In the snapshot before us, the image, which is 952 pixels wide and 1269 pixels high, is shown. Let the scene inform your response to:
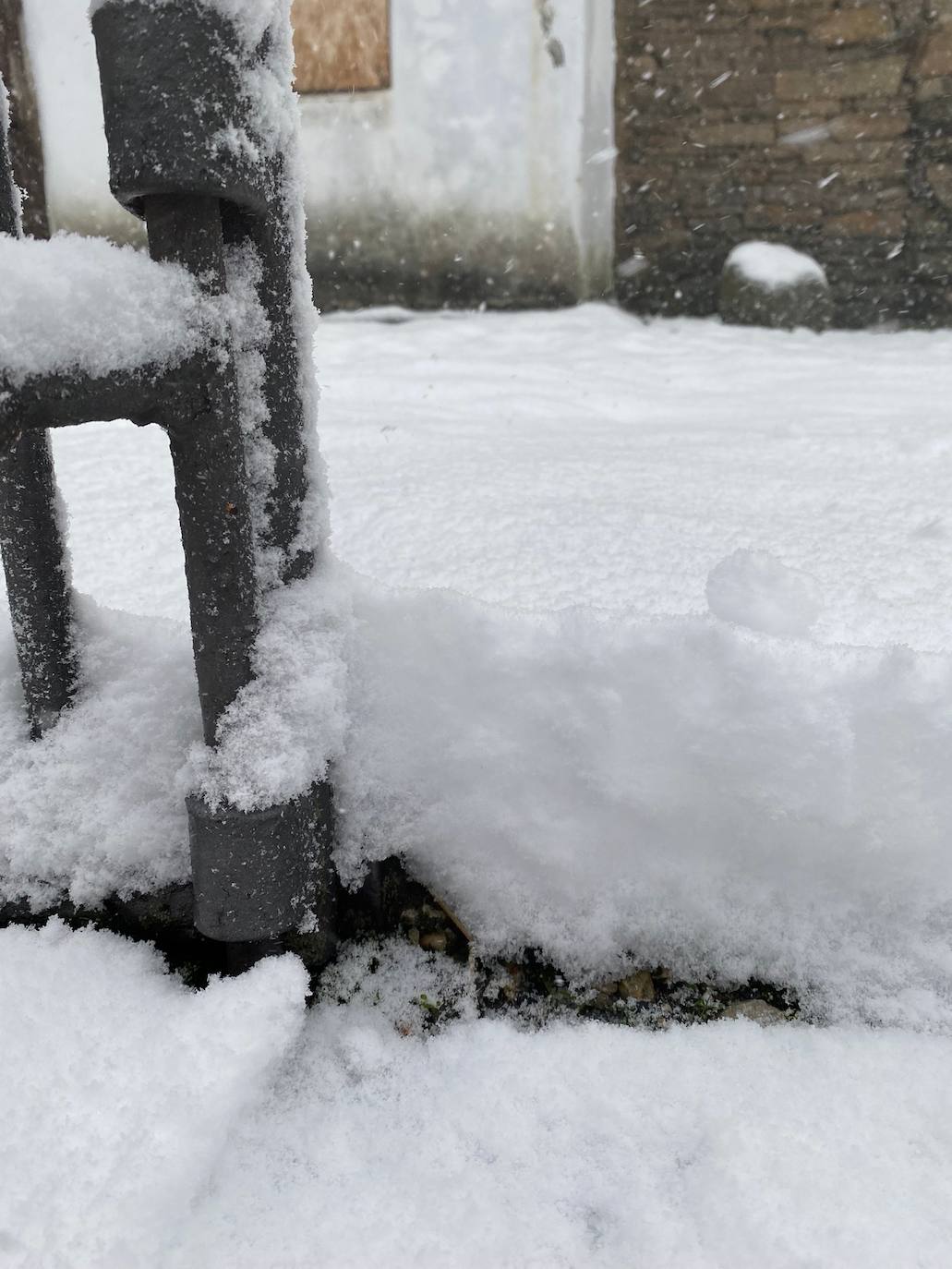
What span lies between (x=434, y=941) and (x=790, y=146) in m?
5.08

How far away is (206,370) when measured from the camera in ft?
2.07

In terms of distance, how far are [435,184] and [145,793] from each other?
4.52m

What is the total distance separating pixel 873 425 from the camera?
84.7 inches

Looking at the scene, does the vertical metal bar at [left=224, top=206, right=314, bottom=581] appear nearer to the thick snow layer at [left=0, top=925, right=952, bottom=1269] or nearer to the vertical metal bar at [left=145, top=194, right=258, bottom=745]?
the vertical metal bar at [left=145, top=194, right=258, bottom=745]

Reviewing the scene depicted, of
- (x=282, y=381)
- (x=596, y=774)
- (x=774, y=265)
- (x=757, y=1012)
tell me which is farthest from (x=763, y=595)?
(x=774, y=265)

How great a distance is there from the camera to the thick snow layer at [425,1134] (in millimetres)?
600

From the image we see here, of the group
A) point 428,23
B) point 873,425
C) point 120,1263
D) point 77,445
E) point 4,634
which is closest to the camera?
point 120,1263

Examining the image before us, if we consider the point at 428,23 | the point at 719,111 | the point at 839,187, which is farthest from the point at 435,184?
the point at 839,187

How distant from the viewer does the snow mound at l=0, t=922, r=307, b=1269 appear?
1.91ft

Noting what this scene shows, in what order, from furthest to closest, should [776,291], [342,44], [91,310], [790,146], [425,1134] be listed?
[790,146] → [776,291] → [342,44] → [425,1134] → [91,310]

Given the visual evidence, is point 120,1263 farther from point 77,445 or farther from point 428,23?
point 428,23

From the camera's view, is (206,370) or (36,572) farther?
(36,572)

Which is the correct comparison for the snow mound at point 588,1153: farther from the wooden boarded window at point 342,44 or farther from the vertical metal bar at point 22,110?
the wooden boarded window at point 342,44

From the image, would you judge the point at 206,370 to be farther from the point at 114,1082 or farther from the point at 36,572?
the point at 114,1082
